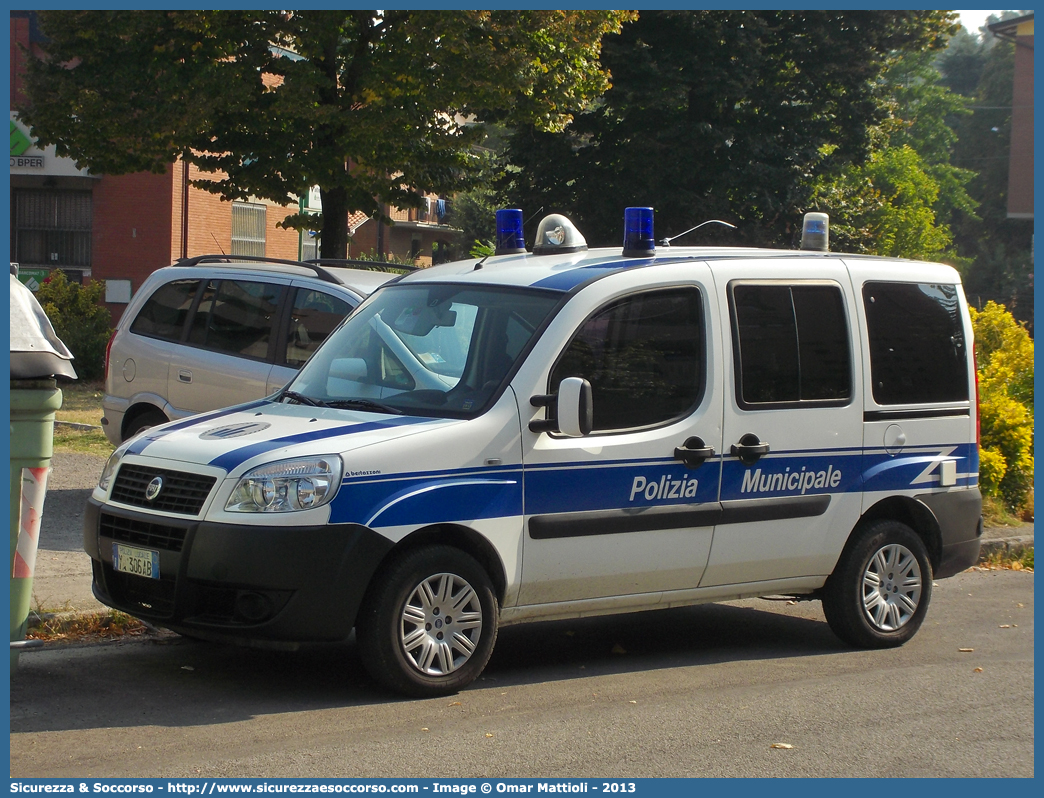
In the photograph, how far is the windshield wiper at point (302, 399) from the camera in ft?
21.4

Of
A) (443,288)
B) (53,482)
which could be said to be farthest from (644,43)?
(443,288)

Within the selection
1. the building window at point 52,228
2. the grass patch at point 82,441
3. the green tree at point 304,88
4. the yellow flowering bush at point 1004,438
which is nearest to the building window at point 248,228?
the building window at point 52,228

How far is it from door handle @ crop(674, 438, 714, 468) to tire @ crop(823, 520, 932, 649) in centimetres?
128

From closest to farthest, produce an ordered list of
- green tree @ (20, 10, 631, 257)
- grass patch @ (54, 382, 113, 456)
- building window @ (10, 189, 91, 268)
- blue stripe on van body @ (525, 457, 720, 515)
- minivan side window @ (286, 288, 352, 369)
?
blue stripe on van body @ (525, 457, 720, 515), minivan side window @ (286, 288, 352, 369), grass patch @ (54, 382, 113, 456), green tree @ (20, 10, 631, 257), building window @ (10, 189, 91, 268)

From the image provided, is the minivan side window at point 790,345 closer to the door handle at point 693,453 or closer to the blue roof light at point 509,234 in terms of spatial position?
the door handle at point 693,453

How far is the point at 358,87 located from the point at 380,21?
1.03 metres

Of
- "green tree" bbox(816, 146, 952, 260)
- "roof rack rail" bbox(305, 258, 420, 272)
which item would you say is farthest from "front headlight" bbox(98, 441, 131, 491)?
"green tree" bbox(816, 146, 952, 260)

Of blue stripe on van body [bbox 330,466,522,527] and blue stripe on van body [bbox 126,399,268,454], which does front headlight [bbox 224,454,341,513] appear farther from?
blue stripe on van body [bbox 126,399,268,454]

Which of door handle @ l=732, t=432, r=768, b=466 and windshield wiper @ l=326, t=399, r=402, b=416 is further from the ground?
windshield wiper @ l=326, t=399, r=402, b=416

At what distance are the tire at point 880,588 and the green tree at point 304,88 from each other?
9.55 m

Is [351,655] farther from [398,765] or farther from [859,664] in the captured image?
[859,664]

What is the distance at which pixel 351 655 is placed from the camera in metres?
6.81

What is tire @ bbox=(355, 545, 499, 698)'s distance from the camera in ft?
18.6

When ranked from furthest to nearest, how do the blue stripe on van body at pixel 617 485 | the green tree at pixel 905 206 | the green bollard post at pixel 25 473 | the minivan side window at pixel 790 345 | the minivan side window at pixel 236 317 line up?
the green tree at pixel 905 206
the minivan side window at pixel 236 317
the minivan side window at pixel 790 345
the blue stripe on van body at pixel 617 485
the green bollard post at pixel 25 473
